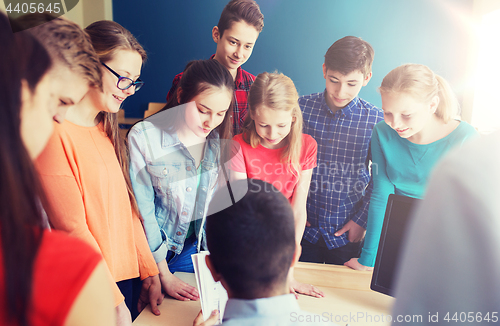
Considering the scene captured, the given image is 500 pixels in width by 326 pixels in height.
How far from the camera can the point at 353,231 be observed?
3.39 ft

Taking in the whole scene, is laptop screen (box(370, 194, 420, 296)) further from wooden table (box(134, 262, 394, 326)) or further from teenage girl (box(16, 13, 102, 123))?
teenage girl (box(16, 13, 102, 123))

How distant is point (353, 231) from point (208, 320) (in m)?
0.60

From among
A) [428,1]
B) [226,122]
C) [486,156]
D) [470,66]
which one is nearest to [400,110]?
[470,66]

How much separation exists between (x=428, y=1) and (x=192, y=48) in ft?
2.77

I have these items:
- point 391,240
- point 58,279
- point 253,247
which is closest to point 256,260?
point 253,247

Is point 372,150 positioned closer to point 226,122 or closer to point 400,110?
point 400,110

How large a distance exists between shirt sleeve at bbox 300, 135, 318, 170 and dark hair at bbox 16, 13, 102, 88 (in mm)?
708

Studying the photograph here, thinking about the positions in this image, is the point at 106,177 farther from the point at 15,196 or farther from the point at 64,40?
the point at 15,196

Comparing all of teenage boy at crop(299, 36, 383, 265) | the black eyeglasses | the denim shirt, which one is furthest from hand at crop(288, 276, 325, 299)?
the black eyeglasses

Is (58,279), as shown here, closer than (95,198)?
Yes

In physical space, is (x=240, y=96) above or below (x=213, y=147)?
above

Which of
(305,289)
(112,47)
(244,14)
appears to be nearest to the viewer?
(112,47)

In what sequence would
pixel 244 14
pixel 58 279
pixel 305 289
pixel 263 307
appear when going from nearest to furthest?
pixel 58 279 < pixel 263 307 < pixel 305 289 < pixel 244 14

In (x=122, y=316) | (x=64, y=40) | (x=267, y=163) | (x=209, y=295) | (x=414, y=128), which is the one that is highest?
(x=64, y=40)
